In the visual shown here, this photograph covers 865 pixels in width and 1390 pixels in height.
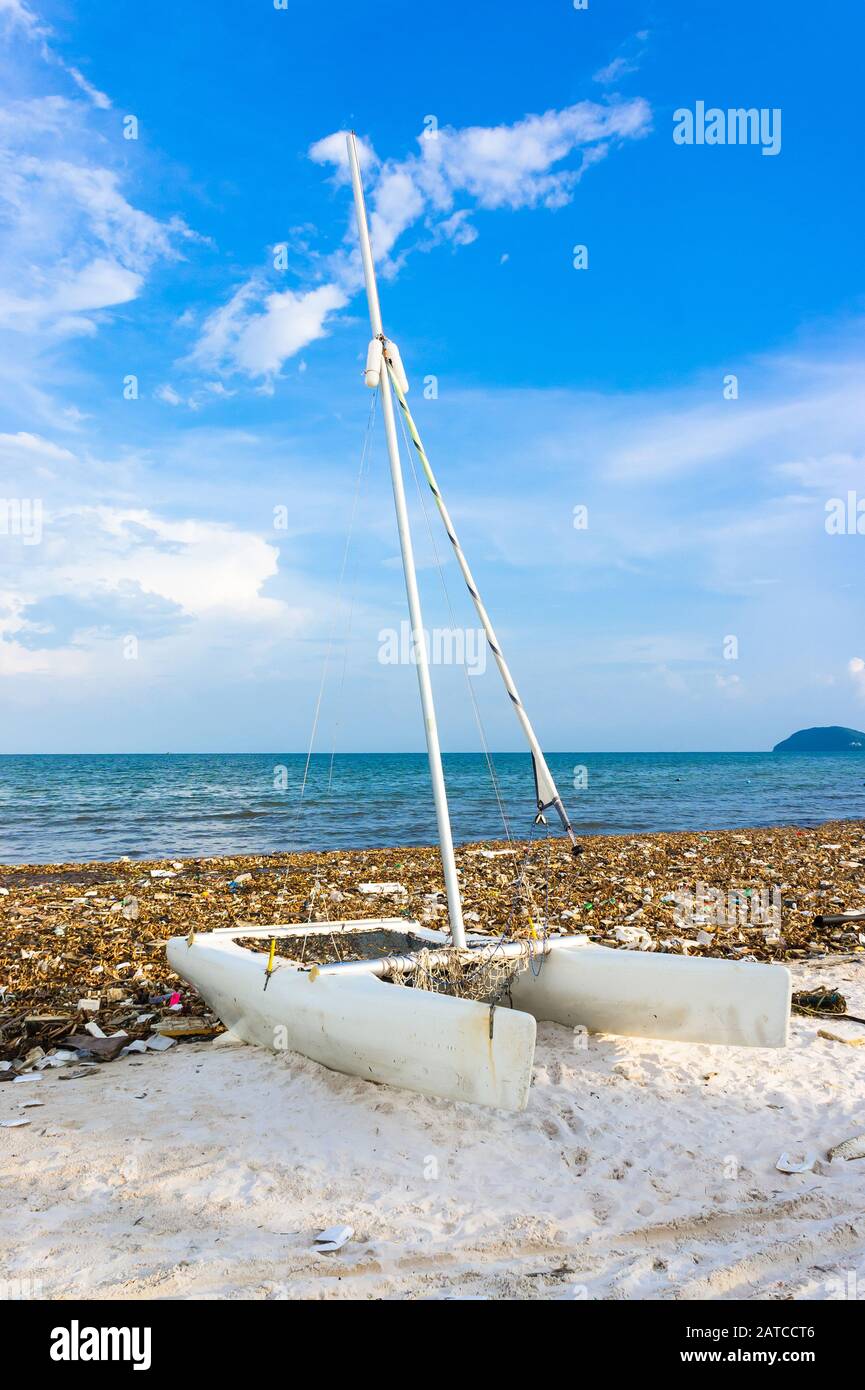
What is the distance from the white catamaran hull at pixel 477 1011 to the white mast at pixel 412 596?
105 cm

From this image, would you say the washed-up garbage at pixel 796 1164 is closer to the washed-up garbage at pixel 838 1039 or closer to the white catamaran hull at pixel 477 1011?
the white catamaran hull at pixel 477 1011

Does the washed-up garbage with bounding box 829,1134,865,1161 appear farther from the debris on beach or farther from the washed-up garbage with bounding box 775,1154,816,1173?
the debris on beach

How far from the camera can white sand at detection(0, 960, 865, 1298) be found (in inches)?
155

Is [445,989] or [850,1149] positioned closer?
[850,1149]

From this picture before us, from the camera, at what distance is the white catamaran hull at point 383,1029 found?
535 cm

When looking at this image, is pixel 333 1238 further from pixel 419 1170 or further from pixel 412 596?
pixel 412 596

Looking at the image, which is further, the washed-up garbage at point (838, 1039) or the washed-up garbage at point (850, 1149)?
the washed-up garbage at point (838, 1039)

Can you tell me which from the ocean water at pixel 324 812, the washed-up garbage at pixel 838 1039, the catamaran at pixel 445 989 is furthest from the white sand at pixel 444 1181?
the ocean water at pixel 324 812

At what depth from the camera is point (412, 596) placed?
24.6 ft

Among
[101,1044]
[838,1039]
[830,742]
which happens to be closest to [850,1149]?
[838,1039]

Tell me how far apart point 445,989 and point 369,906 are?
6.88 meters

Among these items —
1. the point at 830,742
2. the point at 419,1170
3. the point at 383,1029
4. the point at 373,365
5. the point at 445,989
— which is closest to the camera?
the point at 419,1170

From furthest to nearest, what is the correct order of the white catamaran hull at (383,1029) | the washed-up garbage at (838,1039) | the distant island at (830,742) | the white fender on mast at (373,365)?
the distant island at (830,742)
the white fender on mast at (373,365)
the washed-up garbage at (838,1039)
the white catamaran hull at (383,1029)

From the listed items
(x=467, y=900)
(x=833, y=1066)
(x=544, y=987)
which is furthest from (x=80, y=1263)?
(x=467, y=900)
